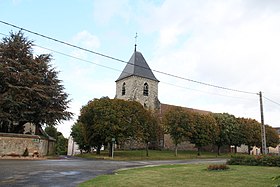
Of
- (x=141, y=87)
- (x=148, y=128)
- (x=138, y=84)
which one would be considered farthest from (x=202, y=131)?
(x=138, y=84)

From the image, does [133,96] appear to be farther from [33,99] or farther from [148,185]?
[148,185]

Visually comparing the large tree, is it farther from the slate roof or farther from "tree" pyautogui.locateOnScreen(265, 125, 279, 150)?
"tree" pyautogui.locateOnScreen(265, 125, 279, 150)

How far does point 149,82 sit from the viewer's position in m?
56.8

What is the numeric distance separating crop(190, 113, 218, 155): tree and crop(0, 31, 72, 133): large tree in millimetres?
20860

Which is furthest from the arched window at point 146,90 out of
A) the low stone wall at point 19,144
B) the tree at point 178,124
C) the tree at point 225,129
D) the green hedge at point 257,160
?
the green hedge at point 257,160

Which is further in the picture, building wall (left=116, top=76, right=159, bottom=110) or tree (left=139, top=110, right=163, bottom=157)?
building wall (left=116, top=76, right=159, bottom=110)

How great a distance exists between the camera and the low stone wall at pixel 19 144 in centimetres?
2580

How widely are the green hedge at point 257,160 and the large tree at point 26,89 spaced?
19.9 m

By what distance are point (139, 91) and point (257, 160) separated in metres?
37.1

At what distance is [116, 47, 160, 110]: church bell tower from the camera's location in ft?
178

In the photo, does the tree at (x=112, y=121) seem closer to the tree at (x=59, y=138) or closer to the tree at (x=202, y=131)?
the tree at (x=202, y=131)

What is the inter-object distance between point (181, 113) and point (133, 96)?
14.0m

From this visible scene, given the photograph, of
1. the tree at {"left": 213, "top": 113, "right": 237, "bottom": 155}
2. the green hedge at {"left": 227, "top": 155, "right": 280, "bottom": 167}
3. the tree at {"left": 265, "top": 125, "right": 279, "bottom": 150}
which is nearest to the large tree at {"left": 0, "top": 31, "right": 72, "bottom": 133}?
the green hedge at {"left": 227, "top": 155, "right": 280, "bottom": 167}

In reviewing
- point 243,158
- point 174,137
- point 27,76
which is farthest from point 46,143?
point 243,158
